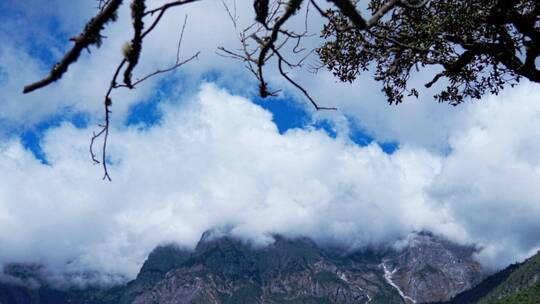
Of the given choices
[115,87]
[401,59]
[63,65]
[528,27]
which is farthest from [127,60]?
[401,59]

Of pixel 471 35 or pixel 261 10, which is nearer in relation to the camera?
pixel 261 10

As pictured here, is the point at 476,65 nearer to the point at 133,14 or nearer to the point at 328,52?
the point at 328,52

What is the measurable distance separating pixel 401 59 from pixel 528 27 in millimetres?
2980

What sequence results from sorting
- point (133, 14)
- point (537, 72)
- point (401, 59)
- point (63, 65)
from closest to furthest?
1. point (63, 65)
2. point (133, 14)
3. point (537, 72)
4. point (401, 59)

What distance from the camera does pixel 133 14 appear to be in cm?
501

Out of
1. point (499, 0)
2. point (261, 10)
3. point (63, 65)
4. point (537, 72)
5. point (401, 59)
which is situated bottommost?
point (63, 65)

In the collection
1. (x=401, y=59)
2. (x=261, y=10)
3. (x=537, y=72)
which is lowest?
(x=261, y=10)

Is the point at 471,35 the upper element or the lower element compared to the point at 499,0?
upper

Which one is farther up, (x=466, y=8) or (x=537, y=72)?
(x=466, y=8)

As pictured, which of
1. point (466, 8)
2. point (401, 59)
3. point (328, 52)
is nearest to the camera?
point (466, 8)

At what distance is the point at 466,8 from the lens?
1151cm

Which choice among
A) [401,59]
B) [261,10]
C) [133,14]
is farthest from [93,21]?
[401,59]

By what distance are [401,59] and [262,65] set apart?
7250 mm

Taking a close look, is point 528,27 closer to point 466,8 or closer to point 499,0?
point 499,0
